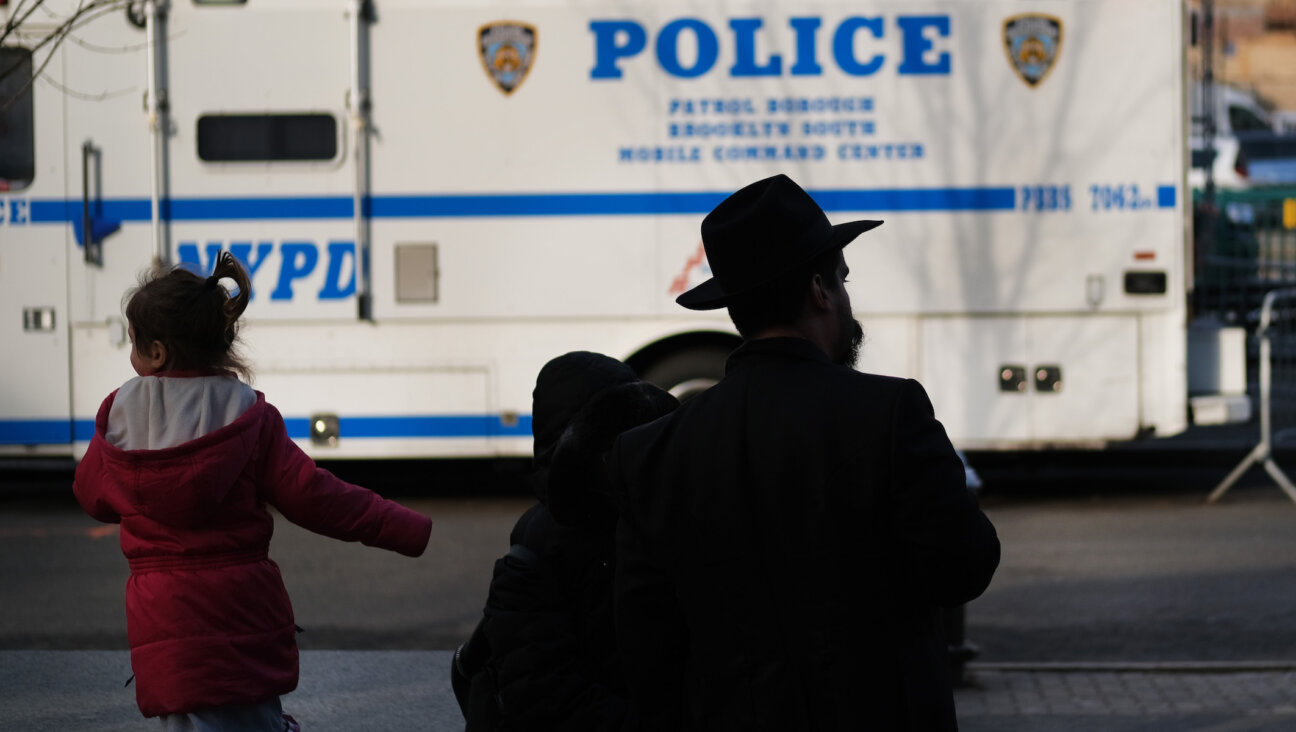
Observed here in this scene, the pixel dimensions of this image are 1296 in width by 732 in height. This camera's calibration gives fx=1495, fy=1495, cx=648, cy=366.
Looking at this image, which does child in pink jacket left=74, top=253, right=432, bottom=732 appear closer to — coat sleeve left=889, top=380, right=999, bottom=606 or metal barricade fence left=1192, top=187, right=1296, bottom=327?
coat sleeve left=889, top=380, right=999, bottom=606

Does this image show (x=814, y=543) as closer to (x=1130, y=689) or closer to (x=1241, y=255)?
(x=1130, y=689)

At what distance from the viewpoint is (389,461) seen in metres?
11.7

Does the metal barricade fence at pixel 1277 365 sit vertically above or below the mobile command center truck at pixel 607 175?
below

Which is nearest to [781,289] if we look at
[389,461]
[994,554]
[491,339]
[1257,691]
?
[994,554]

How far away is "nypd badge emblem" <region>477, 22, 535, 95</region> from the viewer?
8945 mm

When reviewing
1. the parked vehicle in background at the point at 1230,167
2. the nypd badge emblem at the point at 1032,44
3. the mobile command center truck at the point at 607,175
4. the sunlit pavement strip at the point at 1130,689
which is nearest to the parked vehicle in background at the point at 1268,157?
the parked vehicle in background at the point at 1230,167

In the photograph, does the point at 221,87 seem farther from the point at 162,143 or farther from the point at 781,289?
the point at 781,289

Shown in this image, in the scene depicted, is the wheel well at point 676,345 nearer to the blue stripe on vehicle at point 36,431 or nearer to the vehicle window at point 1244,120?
the blue stripe on vehicle at point 36,431

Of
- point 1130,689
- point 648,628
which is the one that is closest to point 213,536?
point 648,628

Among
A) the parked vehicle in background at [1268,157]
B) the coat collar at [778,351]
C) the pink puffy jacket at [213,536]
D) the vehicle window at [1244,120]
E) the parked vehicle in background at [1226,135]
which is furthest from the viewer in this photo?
the vehicle window at [1244,120]

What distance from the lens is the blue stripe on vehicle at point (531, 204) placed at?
8.94 metres

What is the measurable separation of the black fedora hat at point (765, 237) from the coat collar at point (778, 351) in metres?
0.08

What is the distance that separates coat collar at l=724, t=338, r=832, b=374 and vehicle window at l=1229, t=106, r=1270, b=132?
25.8m

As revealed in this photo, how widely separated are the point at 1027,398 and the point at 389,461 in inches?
202
